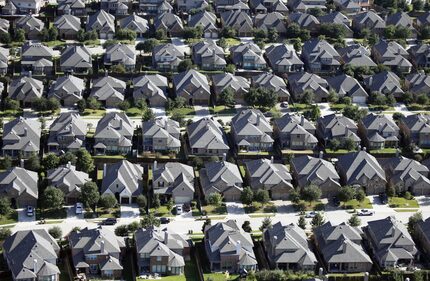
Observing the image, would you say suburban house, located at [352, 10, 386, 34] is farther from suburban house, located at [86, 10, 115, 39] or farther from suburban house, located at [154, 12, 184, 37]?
suburban house, located at [86, 10, 115, 39]

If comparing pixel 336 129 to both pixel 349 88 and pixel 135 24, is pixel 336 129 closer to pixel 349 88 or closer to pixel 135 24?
pixel 349 88

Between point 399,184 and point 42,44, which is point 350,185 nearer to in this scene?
point 399,184

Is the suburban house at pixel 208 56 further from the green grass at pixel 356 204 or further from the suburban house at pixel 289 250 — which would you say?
the suburban house at pixel 289 250

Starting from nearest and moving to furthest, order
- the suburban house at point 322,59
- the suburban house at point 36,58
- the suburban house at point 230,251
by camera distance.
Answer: the suburban house at point 230,251 < the suburban house at point 36,58 < the suburban house at point 322,59

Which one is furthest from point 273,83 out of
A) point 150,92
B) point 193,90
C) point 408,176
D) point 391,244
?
point 391,244

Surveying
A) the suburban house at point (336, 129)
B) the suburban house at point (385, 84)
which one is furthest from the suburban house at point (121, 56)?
the suburban house at point (385, 84)

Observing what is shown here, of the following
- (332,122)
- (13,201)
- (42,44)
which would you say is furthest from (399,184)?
(42,44)
